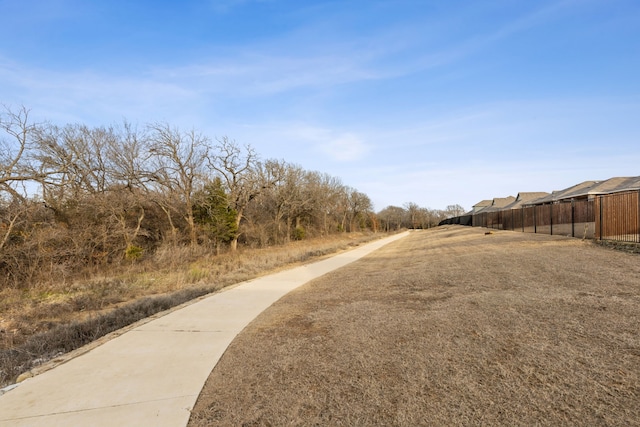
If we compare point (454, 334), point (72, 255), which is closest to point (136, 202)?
point (72, 255)

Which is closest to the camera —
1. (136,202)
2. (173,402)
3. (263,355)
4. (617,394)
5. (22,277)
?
(617,394)

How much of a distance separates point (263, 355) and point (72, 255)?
15260mm

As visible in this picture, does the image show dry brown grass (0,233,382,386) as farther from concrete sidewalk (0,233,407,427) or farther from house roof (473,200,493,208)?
house roof (473,200,493,208)

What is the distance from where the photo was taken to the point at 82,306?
31.7 feet

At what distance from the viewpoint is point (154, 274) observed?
47.6 feet

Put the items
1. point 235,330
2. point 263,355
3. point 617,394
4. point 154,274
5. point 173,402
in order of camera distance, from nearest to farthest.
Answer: point 617,394 → point 173,402 → point 263,355 → point 235,330 → point 154,274

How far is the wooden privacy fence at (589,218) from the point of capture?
39.5ft

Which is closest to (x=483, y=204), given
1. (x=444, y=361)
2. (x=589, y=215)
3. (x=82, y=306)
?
(x=589, y=215)

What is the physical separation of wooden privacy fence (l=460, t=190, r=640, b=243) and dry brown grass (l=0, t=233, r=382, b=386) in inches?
512

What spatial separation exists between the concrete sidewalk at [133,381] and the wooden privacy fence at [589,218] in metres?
13.4

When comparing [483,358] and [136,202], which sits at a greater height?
[136,202]

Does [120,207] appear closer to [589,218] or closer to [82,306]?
[82,306]

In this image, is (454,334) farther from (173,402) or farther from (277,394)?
(173,402)

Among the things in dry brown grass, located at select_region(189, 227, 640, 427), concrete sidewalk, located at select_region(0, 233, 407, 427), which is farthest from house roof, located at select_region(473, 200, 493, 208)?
concrete sidewalk, located at select_region(0, 233, 407, 427)
